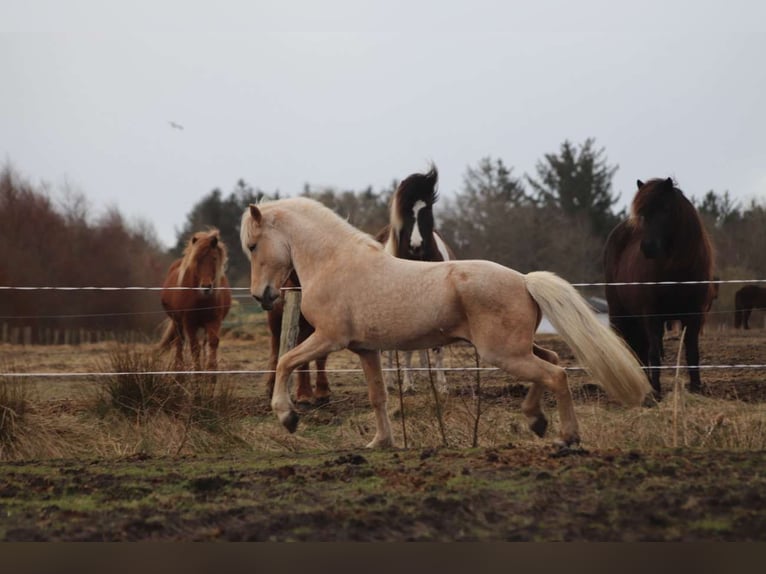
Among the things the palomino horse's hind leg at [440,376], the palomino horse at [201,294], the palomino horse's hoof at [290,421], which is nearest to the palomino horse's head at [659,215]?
the palomino horse's hind leg at [440,376]

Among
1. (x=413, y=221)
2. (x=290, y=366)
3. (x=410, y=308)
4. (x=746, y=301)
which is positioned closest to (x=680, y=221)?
(x=746, y=301)

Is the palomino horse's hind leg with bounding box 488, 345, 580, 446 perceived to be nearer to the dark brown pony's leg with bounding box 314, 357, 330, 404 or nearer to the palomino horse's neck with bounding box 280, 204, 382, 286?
the palomino horse's neck with bounding box 280, 204, 382, 286

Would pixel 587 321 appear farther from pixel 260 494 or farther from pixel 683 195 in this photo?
pixel 683 195

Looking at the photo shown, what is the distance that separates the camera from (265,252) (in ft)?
22.3

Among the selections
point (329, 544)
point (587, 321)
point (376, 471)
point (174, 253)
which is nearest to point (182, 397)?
point (376, 471)

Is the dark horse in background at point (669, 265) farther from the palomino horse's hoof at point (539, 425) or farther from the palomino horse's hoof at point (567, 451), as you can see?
the palomino horse's hoof at point (567, 451)

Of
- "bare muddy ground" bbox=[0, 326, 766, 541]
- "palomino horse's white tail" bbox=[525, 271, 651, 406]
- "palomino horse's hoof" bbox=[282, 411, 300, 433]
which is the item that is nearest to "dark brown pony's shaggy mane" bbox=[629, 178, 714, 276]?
"palomino horse's white tail" bbox=[525, 271, 651, 406]

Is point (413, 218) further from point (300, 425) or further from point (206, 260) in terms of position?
point (300, 425)

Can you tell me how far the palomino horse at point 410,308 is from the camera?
587cm

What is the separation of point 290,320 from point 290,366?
2.65 m

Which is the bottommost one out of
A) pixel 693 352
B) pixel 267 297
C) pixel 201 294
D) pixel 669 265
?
pixel 693 352

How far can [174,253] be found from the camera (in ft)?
166

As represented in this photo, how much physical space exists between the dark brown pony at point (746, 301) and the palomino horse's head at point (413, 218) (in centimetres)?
329

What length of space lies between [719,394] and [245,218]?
4643mm
